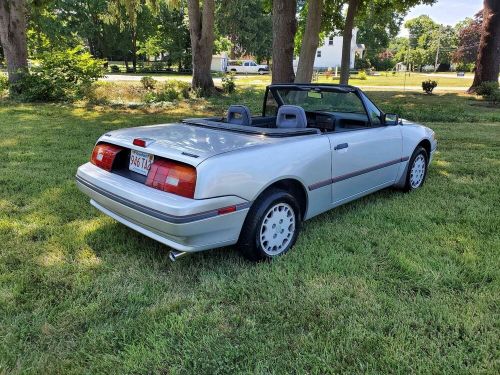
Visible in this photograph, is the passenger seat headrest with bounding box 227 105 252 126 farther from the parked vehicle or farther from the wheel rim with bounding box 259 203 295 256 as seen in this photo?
the parked vehicle

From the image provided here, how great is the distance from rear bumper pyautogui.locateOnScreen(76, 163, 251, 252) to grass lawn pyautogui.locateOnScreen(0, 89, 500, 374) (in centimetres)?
33

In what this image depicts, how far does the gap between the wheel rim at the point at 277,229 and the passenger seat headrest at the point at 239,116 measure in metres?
1.22

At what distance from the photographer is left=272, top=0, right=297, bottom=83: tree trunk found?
33.9 ft

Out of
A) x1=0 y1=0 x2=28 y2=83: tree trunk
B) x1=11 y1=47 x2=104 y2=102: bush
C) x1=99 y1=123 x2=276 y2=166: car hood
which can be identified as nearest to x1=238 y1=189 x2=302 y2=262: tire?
x1=99 y1=123 x2=276 y2=166: car hood

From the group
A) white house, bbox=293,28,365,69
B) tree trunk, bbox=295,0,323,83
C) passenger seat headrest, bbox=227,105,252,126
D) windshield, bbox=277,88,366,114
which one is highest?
white house, bbox=293,28,365,69

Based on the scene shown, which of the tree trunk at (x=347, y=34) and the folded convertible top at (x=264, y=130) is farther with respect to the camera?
the tree trunk at (x=347, y=34)

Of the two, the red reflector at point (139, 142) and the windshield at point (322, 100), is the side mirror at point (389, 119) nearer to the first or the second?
the windshield at point (322, 100)

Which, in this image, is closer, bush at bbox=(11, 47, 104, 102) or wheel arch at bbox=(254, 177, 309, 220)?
wheel arch at bbox=(254, 177, 309, 220)

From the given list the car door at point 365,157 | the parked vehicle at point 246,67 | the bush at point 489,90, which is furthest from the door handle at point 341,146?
the parked vehicle at point 246,67

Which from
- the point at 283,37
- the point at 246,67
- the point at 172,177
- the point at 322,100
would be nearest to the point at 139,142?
the point at 172,177

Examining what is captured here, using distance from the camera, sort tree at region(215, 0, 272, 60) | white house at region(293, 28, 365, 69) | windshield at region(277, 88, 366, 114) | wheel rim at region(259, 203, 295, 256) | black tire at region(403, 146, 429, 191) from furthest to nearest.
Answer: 1. white house at region(293, 28, 365, 69)
2. tree at region(215, 0, 272, 60)
3. black tire at region(403, 146, 429, 191)
4. windshield at region(277, 88, 366, 114)
5. wheel rim at region(259, 203, 295, 256)

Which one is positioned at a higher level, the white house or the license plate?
the white house

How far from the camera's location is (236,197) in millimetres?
2918

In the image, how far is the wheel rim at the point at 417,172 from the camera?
505 centimetres
